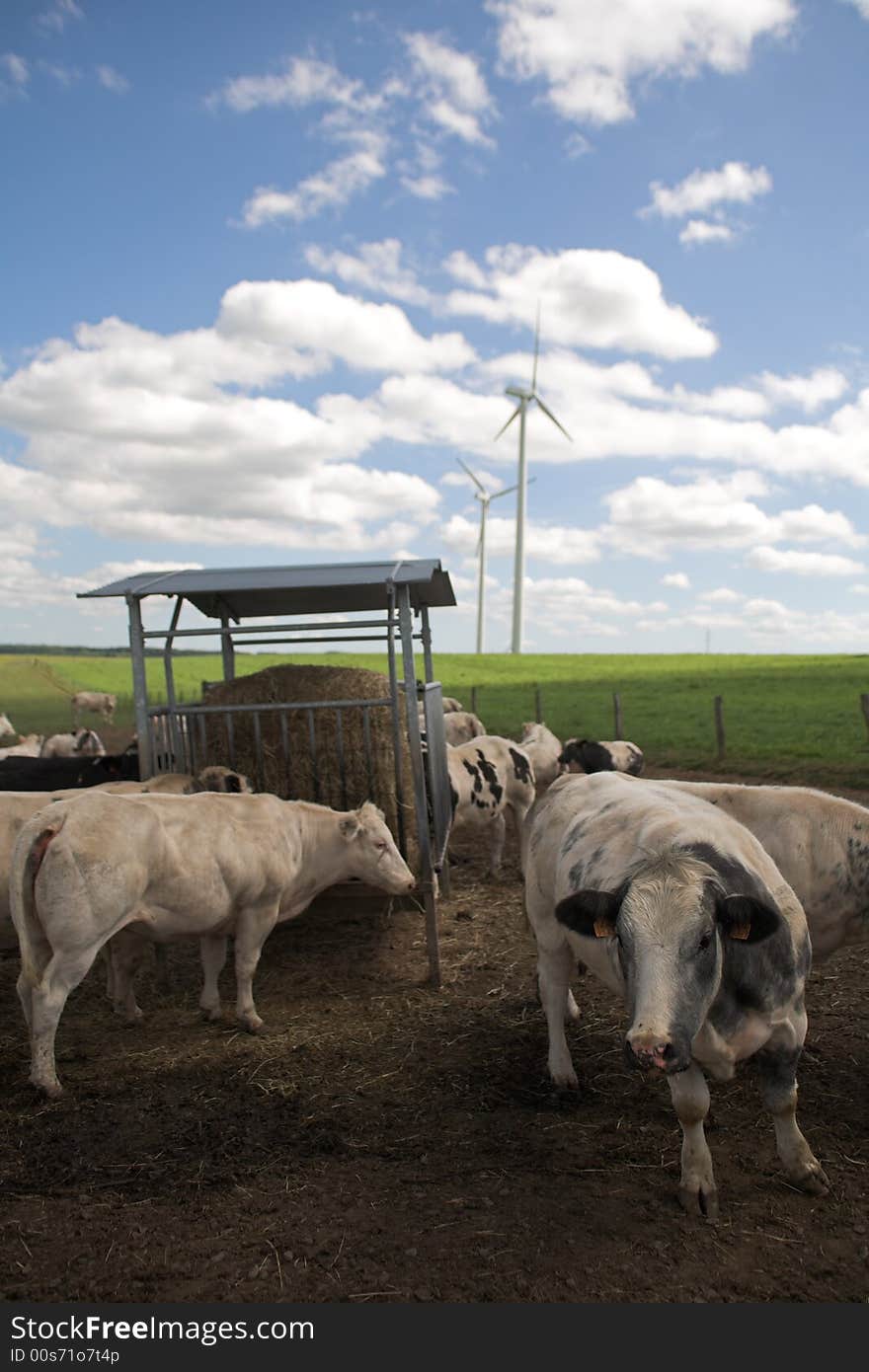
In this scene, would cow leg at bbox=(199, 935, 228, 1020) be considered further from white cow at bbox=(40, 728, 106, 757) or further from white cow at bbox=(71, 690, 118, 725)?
white cow at bbox=(71, 690, 118, 725)

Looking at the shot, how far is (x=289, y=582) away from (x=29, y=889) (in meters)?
3.60

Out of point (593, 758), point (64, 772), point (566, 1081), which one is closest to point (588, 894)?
point (566, 1081)

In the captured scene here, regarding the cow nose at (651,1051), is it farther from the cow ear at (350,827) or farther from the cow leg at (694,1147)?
the cow ear at (350,827)

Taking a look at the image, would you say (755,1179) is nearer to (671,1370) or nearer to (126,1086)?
(671,1370)

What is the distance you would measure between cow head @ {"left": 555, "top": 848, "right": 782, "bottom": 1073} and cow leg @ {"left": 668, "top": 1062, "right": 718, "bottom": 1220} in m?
0.44

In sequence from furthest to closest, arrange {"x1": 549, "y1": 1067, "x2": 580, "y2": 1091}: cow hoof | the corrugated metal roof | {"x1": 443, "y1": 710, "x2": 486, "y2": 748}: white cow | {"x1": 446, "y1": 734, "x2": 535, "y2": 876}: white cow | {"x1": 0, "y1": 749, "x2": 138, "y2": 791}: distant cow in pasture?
{"x1": 443, "y1": 710, "x2": 486, "y2": 748}: white cow, {"x1": 446, "y1": 734, "x2": 535, "y2": 876}: white cow, {"x1": 0, "y1": 749, "x2": 138, "y2": 791}: distant cow in pasture, the corrugated metal roof, {"x1": 549, "y1": 1067, "x2": 580, "y2": 1091}: cow hoof

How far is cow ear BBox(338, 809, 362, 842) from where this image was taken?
24.8 feet

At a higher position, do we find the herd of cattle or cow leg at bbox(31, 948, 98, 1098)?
the herd of cattle

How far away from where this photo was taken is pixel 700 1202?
418 centimetres

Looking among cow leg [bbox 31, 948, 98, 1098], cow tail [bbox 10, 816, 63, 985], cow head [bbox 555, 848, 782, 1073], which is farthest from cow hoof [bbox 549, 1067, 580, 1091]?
cow tail [bbox 10, 816, 63, 985]

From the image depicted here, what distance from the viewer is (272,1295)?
3691 millimetres

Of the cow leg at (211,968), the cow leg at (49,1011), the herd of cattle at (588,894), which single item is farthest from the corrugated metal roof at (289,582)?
the cow leg at (49,1011)

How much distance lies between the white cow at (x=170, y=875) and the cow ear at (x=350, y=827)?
1 cm

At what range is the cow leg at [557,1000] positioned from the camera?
5598 millimetres
